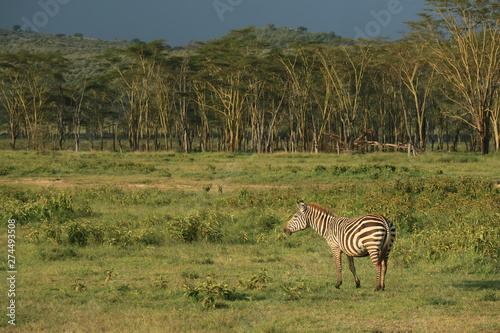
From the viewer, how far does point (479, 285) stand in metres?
9.27

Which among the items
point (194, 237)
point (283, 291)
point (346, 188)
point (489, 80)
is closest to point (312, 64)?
point (489, 80)

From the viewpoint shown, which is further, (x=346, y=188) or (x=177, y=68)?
(x=177, y=68)

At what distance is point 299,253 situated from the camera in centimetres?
1204

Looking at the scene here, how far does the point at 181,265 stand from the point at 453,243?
4.60 m

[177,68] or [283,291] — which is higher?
[177,68]

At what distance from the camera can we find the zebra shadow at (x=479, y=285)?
9.04 meters

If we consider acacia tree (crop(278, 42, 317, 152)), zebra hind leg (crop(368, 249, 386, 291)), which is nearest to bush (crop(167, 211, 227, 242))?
zebra hind leg (crop(368, 249, 386, 291))

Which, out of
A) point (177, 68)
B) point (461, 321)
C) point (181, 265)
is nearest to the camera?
point (461, 321)

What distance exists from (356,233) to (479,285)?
2246 mm

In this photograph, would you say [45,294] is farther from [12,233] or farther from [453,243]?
[453,243]

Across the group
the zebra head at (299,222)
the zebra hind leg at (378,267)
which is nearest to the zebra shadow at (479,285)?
the zebra hind leg at (378,267)

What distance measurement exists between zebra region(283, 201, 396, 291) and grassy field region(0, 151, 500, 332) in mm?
501

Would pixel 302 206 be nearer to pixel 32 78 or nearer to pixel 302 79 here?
pixel 302 79

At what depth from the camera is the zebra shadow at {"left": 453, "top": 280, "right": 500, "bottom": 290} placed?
9045 mm
